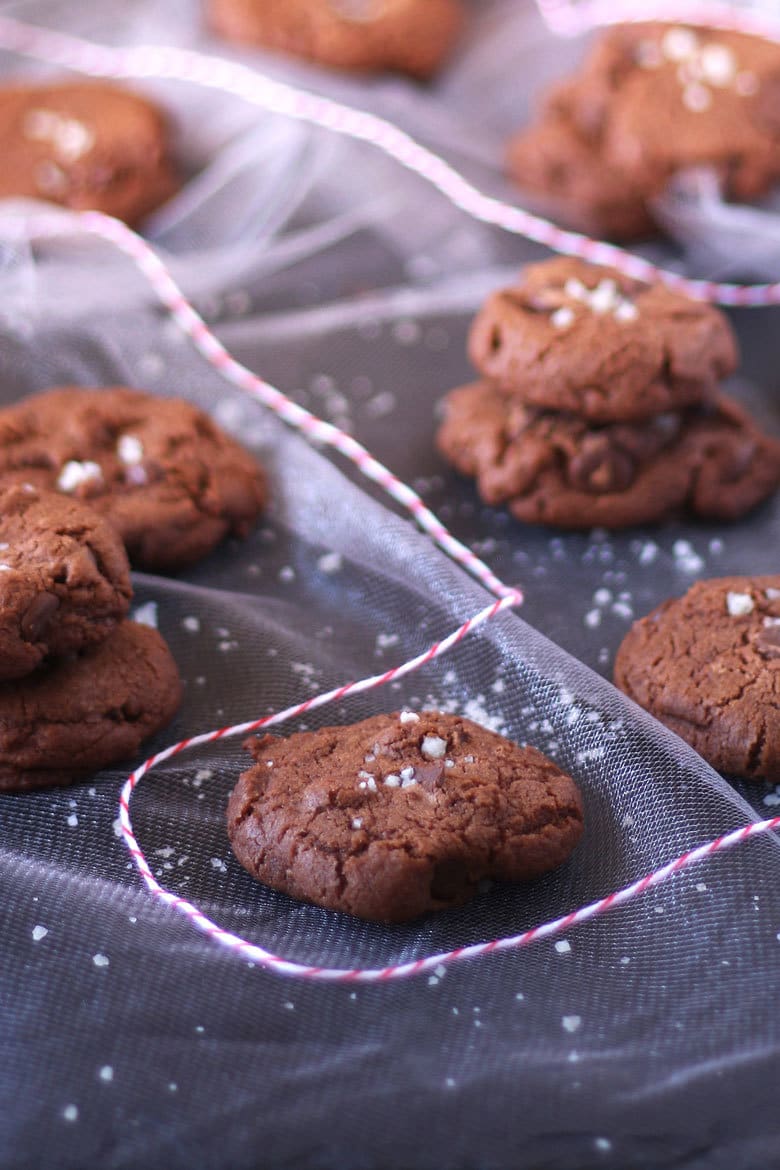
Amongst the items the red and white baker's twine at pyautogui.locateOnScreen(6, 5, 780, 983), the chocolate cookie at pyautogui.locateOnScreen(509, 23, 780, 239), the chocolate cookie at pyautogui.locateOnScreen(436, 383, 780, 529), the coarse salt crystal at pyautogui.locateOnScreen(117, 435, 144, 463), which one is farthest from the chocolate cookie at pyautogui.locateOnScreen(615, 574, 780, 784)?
the chocolate cookie at pyautogui.locateOnScreen(509, 23, 780, 239)

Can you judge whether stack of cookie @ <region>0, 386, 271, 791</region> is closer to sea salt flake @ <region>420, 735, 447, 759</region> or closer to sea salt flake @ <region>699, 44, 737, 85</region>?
sea salt flake @ <region>420, 735, 447, 759</region>

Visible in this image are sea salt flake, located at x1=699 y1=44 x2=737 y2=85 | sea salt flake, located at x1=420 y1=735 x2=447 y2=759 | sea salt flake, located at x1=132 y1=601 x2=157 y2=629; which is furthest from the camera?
sea salt flake, located at x1=699 y1=44 x2=737 y2=85

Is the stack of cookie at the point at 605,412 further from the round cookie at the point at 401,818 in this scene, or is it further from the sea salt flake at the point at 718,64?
the sea salt flake at the point at 718,64

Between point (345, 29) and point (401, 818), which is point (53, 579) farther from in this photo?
point (345, 29)

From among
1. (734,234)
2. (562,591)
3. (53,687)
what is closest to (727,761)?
(562,591)

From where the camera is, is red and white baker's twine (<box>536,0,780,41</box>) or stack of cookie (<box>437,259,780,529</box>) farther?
red and white baker's twine (<box>536,0,780,41</box>)

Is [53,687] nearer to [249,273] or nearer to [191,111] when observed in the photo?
[249,273]

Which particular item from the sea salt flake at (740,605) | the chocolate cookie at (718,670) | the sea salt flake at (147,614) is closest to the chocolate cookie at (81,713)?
the sea salt flake at (147,614)
